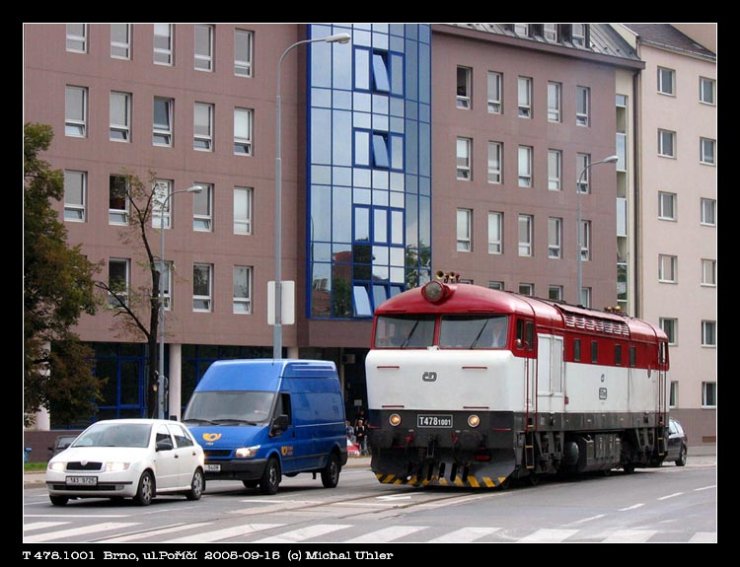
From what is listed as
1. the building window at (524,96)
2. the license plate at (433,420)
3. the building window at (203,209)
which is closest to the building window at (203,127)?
the building window at (203,209)

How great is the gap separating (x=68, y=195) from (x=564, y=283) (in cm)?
2590

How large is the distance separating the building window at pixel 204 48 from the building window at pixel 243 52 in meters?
Result: 1.16

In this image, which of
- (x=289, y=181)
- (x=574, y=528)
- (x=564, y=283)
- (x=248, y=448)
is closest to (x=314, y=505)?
(x=248, y=448)

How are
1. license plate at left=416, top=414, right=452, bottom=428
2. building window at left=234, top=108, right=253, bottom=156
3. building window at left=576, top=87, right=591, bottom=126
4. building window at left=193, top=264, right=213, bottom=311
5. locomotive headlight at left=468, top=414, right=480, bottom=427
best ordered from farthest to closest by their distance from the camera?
building window at left=576, top=87, right=591, bottom=126
building window at left=234, top=108, right=253, bottom=156
building window at left=193, top=264, right=213, bottom=311
license plate at left=416, top=414, right=452, bottom=428
locomotive headlight at left=468, top=414, right=480, bottom=427

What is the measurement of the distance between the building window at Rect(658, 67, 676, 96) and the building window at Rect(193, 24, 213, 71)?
27531 mm

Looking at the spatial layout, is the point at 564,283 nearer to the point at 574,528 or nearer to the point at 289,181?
the point at 289,181

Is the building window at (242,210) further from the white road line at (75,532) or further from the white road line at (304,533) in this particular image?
the white road line at (304,533)

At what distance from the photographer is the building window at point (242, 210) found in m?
59.2

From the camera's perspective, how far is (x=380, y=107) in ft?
198

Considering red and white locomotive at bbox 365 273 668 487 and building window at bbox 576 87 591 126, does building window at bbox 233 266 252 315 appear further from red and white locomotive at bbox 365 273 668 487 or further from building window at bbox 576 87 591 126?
red and white locomotive at bbox 365 273 668 487

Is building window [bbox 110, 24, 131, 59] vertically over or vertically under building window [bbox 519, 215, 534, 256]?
over

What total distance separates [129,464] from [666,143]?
56802 millimetres

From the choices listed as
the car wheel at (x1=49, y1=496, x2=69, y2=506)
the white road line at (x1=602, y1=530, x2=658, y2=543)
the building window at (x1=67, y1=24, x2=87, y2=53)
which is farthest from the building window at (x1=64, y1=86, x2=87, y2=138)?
the white road line at (x1=602, y1=530, x2=658, y2=543)

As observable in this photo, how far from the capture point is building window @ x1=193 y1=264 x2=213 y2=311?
57781mm
